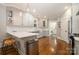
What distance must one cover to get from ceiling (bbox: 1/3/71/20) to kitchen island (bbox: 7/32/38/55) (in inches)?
14.7

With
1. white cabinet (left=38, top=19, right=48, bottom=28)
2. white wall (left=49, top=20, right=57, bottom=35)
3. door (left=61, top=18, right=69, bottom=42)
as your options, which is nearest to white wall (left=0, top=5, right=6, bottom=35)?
white cabinet (left=38, top=19, right=48, bottom=28)

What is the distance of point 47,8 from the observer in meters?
1.96

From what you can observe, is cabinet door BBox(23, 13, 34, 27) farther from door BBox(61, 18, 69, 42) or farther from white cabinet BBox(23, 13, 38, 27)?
door BBox(61, 18, 69, 42)

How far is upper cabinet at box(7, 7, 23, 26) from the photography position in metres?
1.93

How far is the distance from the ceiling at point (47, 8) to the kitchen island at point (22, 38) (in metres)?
0.37

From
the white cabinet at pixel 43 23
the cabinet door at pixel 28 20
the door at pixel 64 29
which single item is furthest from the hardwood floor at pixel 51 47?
the cabinet door at pixel 28 20

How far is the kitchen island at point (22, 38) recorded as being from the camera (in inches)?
76.6

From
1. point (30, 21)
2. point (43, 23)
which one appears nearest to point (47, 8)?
point (43, 23)

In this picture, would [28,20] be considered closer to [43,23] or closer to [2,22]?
[43,23]

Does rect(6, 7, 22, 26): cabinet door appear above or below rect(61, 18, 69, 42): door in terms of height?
above

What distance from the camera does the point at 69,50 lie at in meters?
1.93
